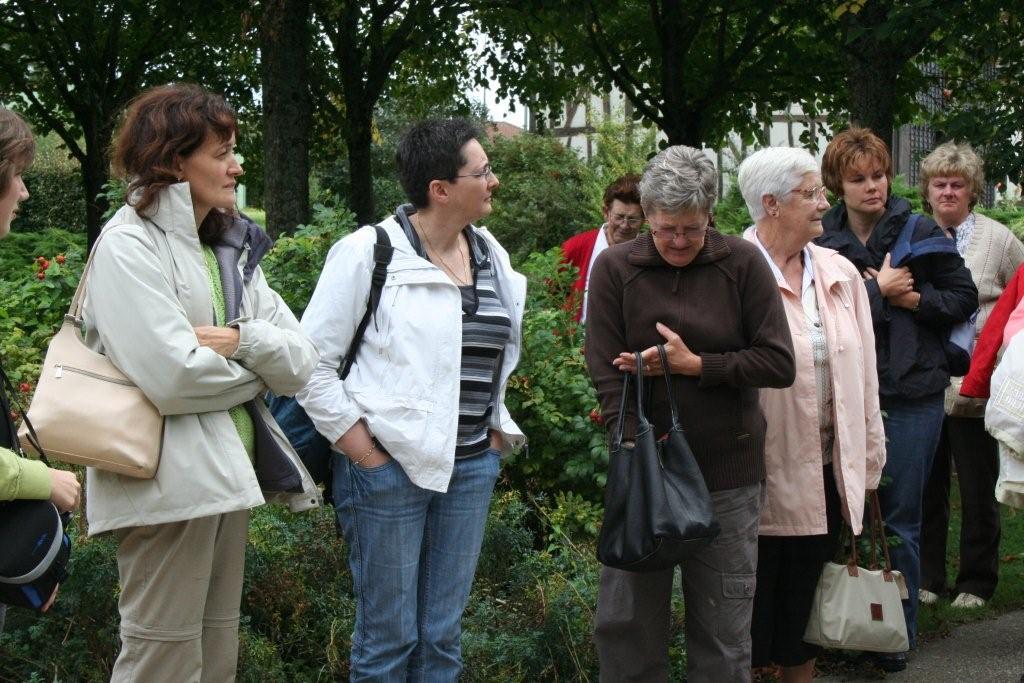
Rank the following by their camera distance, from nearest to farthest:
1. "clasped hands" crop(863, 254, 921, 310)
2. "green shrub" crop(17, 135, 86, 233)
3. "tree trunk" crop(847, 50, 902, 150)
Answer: "clasped hands" crop(863, 254, 921, 310), "tree trunk" crop(847, 50, 902, 150), "green shrub" crop(17, 135, 86, 233)

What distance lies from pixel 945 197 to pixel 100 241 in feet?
13.2

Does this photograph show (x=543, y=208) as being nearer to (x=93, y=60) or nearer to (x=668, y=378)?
(x=93, y=60)

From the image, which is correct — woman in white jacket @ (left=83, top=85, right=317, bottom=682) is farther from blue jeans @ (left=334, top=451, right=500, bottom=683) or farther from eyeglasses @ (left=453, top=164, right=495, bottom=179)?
eyeglasses @ (left=453, top=164, right=495, bottom=179)

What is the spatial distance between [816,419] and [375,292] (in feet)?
5.04

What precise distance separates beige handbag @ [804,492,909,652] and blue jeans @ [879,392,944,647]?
617 mm

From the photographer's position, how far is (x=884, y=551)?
440 centimetres

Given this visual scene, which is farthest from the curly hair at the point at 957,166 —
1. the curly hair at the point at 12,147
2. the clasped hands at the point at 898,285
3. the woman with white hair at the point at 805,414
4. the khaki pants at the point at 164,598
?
the curly hair at the point at 12,147

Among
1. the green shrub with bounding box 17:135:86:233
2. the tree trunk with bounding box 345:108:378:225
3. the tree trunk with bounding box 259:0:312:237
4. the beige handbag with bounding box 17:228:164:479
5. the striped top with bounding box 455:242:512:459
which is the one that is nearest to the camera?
the beige handbag with bounding box 17:228:164:479

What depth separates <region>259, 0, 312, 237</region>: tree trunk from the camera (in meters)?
10.3

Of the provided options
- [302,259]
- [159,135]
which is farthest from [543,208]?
[159,135]

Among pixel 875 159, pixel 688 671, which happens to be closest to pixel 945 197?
pixel 875 159

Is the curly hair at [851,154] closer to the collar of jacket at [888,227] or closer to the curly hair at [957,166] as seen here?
the collar of jacket at [888,227]

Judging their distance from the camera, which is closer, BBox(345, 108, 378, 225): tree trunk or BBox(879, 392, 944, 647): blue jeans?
BBox(879, 392, 944, 647): blue jeans

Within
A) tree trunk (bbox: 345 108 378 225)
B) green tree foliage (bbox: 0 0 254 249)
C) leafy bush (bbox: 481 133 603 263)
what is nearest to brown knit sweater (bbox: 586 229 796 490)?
tree trunk (bbox: 345 108 378 225)
